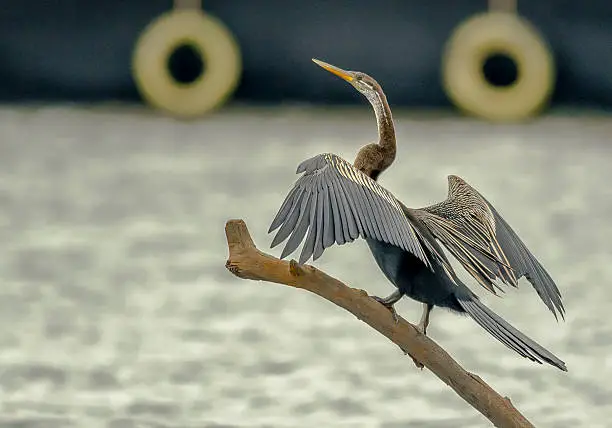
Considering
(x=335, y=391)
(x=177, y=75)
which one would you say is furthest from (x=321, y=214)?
(x=177, y=75)

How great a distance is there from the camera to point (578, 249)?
221 inches

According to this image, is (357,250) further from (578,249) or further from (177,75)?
(177,75)

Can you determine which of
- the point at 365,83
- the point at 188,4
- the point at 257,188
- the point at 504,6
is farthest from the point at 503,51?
the point at 365,83

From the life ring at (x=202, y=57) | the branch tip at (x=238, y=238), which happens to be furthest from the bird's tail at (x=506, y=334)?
the life ring at (x=202, y=57)

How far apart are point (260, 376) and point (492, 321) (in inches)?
72.9

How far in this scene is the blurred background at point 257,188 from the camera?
3.97 meters

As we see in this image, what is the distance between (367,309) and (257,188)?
4.42 m

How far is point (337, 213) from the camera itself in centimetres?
214

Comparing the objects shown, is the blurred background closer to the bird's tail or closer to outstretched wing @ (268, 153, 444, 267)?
the bird's tail

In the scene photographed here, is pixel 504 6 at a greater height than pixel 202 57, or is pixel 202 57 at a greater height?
pixel 504 6

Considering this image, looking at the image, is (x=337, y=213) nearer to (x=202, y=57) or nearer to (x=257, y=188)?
(x=257, y=188)

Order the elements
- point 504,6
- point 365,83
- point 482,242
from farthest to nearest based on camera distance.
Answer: point 504,6 < point 365,83 < point 482,242

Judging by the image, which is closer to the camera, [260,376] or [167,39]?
[260,376]

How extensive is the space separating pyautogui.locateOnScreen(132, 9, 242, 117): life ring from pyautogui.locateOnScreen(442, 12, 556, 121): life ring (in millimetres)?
1473
